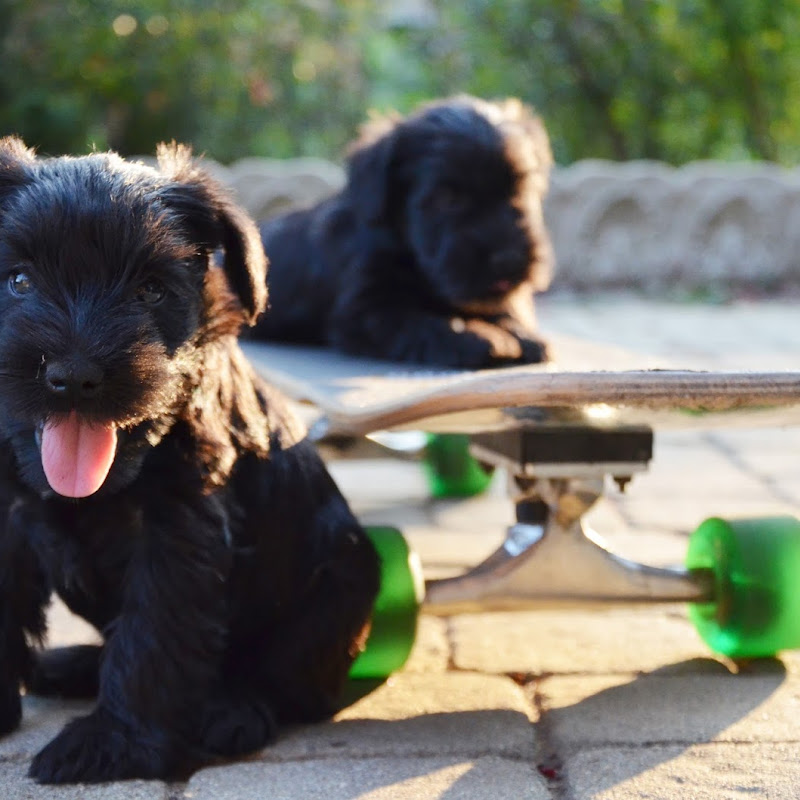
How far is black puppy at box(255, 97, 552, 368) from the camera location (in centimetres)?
363

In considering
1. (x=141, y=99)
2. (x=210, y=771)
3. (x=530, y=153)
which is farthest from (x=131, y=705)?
(x=141, y=99)

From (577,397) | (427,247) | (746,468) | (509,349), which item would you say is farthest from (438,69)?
(577,397)

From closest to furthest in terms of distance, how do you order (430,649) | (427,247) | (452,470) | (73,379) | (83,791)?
(73,379) → (83,791) → (430,649) → (427,247) → (452,470)

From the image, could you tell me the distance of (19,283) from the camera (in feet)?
6.41

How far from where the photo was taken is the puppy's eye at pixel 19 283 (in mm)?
1942

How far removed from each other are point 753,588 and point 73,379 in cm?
139

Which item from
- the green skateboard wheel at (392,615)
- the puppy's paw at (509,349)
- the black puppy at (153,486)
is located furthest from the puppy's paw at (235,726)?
the puppy's paw at (509,349)

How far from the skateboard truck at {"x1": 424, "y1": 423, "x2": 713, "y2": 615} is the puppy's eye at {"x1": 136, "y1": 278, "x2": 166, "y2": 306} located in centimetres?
83

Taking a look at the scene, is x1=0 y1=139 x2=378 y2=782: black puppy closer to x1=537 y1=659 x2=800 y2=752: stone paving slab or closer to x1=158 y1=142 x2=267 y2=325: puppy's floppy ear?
x1=158 y1=142 x2=267 y2=325: puppy's floppy ear

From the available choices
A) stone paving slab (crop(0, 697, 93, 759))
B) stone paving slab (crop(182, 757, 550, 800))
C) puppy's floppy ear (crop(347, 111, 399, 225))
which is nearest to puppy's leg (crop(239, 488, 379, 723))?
stone paving slab (crop(182, 757, 550, 800))

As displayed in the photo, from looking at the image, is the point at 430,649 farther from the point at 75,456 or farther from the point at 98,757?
the point at 75,456

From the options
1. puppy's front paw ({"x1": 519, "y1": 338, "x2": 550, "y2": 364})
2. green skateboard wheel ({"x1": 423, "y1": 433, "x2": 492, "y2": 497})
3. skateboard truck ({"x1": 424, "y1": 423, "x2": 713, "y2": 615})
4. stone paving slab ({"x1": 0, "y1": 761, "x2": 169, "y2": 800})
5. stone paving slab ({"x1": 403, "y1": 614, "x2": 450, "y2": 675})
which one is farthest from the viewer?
green skateboard wheel ({"x1": 423, "y1": 433, "x2": 492, "y2": 497})

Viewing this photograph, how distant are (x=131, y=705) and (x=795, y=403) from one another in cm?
125

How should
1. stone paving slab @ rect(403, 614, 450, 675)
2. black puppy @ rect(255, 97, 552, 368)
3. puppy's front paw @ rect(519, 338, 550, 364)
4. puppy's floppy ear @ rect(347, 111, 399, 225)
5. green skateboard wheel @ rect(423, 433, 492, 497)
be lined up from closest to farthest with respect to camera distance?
stone paving slab @ rect(403, 614, 450, 675)
puppy's front paw @ rect(519, 338, 550, 364)
black puppy @ rect(255, 97, 552, 368)
puppy's floppy ear @ rect(347, 111, 399, 225)
green skateboard wheel @ rect(423, 433, 492, 497)
